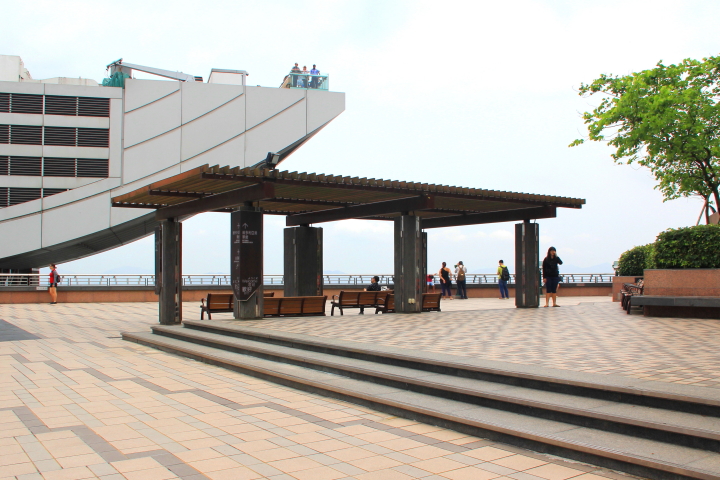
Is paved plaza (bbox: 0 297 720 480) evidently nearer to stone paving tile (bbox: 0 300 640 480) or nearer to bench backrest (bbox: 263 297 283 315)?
stone paving tile (bbox: 0 300 640 480)

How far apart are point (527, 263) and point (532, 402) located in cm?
1341

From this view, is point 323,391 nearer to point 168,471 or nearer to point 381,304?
point 168,471

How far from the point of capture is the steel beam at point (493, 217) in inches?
714

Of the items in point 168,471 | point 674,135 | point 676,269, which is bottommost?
point 168,471

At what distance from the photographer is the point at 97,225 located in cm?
3691

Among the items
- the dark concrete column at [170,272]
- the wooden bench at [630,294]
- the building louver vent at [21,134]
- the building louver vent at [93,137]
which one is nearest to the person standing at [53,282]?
the dark concrete column at [170,272]

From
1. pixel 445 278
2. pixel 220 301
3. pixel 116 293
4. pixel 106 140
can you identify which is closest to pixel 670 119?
pixel 445 278

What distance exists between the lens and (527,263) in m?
18.8

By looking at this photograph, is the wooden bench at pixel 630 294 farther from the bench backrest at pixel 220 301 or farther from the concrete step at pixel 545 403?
the bench backrest at pixel 220 301

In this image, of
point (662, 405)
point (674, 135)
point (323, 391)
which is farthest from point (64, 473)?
point (674, 135)

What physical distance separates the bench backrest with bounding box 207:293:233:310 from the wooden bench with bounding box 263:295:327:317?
1.66 meters

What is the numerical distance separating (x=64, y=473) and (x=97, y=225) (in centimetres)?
3488

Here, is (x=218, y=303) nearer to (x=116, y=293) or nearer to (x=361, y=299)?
(x=361, y=299)

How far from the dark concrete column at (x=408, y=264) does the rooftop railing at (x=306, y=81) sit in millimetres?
26520
